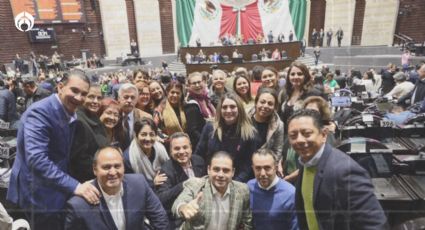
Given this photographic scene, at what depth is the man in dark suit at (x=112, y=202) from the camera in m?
1.39

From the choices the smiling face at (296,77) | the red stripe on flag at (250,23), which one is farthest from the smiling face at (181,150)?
the red stripe on flag at (250,23)

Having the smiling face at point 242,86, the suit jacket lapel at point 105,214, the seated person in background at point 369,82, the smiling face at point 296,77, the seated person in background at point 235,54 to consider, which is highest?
the smiling face at point 296,77

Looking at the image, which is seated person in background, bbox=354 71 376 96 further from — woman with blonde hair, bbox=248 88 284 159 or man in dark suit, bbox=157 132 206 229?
man in dark suit, bbox=157 132 206 229

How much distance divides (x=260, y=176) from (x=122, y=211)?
2.32 ft

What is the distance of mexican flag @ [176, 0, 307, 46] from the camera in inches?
520

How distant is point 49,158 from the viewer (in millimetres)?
1465

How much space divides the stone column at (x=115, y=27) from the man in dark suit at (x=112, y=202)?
1411 cm

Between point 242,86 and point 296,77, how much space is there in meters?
0.47

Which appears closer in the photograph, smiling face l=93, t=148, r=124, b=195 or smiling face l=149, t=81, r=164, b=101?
smiling face l=93, t=148, r=124, b=195

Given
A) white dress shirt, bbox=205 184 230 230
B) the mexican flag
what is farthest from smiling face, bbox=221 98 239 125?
the mexican flag

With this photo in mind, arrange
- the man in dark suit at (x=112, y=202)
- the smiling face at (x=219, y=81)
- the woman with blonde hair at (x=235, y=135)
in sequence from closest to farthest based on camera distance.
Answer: the man in dark suit at (x=112, y=202) < the woman with blonde hair at (x=235, y=135) < the smiling face at (x=219, y=81)

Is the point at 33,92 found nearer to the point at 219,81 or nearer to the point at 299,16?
the point at 219,81

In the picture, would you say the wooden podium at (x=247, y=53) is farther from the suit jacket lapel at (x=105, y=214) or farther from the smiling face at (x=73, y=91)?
the suit jacket lapel at (x=105, y=214)

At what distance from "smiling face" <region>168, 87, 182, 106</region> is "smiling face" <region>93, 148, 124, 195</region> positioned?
1158 millimetres
